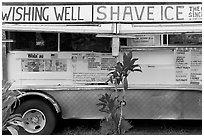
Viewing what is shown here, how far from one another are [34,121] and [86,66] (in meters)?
1.42

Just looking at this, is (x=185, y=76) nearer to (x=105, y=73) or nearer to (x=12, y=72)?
(x=105, y=73)

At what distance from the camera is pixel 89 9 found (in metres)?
5.88

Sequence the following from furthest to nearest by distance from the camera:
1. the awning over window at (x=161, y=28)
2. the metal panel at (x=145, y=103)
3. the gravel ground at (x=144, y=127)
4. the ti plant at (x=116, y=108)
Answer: the gravel ground at (x=144, y=127) → the metal panel at (x=145, y=103) → the awning over window at (x=161, y=28) → the ti plant at (x=116, y=108)

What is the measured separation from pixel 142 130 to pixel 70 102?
1616mm

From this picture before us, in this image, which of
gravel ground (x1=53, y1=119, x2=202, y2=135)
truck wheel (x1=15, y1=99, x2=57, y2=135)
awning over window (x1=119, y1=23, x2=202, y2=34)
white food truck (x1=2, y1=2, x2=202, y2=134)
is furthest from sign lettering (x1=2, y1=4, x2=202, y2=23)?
gravel ground (x1=53, y1=119, x2=202, y2=135)

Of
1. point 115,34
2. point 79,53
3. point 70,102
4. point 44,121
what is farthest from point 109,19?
point 44,121

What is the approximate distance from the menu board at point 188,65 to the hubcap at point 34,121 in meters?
2.60

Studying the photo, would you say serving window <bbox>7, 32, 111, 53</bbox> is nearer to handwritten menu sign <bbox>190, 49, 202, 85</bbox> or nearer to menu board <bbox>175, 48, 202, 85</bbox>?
menu board <bbox>175, 48, 202, 85</bbox>

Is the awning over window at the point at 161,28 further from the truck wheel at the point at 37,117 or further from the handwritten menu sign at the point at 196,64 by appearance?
the truck wheel at the point at 37,117

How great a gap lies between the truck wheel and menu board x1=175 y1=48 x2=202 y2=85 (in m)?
2.43

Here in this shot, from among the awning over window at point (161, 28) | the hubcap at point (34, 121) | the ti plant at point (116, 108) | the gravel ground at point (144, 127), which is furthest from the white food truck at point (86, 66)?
the ti plant at point (116, 108)

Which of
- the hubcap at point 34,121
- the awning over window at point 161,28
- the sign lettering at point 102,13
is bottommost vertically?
the hubcap at point 34,121

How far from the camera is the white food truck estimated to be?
19.3 ft

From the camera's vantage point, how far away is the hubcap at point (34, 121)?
6.18 metres
